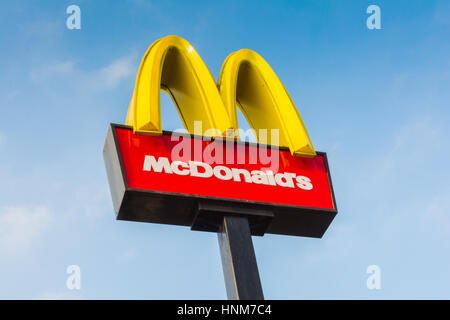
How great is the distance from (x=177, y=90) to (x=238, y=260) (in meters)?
3.71

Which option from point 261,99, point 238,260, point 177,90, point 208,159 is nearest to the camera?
point 238,260

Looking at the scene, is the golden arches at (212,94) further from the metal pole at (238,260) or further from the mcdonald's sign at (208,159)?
the metal pole at (238,260)

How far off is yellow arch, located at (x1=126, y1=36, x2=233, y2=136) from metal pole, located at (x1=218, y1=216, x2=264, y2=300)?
4.98 ft

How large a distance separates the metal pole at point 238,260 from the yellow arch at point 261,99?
→ 1.72 meters

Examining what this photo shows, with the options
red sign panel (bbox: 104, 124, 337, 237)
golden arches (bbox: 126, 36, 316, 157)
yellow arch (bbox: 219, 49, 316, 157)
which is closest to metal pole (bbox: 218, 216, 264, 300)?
red sign panel (bbox: 104, 124, 337, 237)

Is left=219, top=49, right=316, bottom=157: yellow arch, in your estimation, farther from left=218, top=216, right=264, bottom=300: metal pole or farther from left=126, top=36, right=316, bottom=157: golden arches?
left=218, top=216, right=264, bottom=300: metal pole

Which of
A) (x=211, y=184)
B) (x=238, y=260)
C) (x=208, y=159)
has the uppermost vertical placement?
(x=208, y=159)

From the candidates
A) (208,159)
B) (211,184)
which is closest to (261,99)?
(208,159)

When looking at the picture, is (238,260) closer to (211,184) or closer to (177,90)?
(211,184)

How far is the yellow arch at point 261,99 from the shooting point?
960 centimetres

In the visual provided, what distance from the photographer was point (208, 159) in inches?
344

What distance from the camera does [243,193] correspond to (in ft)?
28.1

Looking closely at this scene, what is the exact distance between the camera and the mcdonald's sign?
8227 mm

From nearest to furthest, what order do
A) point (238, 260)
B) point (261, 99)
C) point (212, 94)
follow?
point (238, 260), point (212, 94), point (261, 99)
